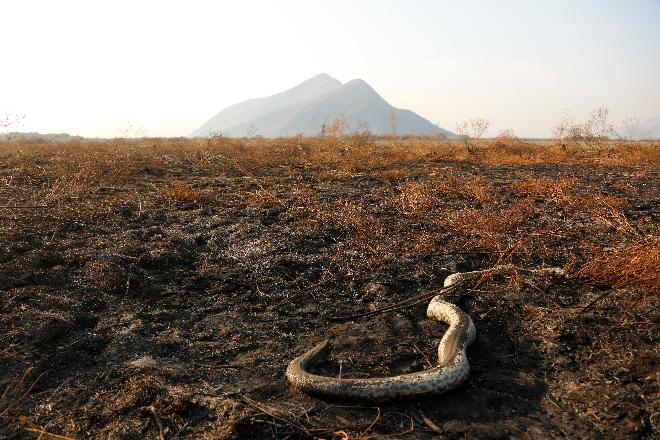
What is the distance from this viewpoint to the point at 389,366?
3.52 meters

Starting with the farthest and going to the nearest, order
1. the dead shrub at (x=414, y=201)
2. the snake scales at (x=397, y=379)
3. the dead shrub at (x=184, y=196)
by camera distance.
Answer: the dead shrub at (x=184, y=196), the dead shrub at (x=414, y=201), the snake scales at (x=397, y=379)

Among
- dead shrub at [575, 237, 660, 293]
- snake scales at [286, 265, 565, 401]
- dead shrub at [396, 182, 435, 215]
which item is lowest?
snake scales at [286, 265, 565, 401]

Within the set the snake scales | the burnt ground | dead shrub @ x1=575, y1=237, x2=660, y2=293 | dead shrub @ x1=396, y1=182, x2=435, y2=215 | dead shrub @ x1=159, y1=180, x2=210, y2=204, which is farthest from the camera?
dead shrub @ x1=159, y1=180, x2=210, y2=204

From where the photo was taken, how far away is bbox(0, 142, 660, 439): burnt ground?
2.93 m

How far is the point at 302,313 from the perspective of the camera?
4344 mm

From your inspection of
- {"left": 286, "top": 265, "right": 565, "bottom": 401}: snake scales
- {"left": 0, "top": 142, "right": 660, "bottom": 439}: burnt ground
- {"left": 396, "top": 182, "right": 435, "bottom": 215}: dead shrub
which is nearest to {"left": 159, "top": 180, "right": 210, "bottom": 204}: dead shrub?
{"left": 0, "top": 142, "right": 660, "bottom": 439}: burnt ground

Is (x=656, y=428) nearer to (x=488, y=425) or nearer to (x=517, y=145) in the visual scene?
(x=488, y=425)

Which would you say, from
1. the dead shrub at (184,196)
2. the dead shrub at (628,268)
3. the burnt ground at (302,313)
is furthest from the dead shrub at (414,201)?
the dead shrub at (184,196)

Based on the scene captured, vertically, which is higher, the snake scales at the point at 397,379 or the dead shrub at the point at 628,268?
the dead shrub at the point at 628,268

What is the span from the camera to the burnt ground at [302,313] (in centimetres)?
293

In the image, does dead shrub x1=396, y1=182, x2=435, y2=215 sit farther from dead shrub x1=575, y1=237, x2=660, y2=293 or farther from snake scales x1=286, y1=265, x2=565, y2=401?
snake scales x1=286, y1=265, x2=565, y2=401

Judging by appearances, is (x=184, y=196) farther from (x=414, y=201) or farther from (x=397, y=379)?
(x=397, y=379)


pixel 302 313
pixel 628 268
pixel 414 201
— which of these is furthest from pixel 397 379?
pixel 414 201

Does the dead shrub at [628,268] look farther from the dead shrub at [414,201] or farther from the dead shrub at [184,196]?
the dead shrub at [184,196]
